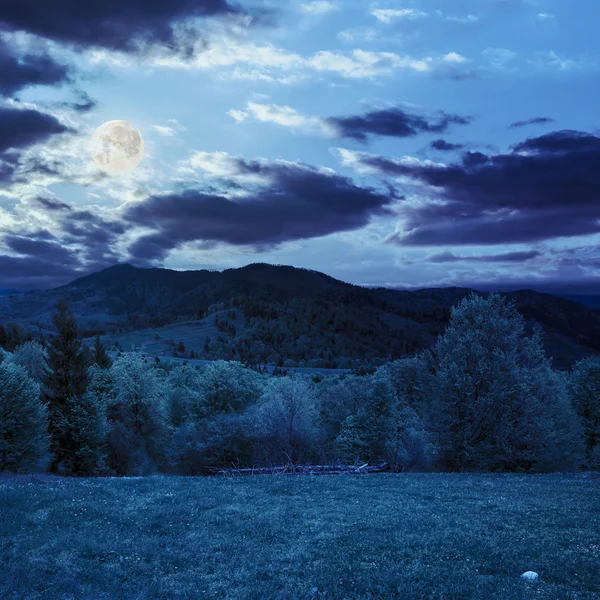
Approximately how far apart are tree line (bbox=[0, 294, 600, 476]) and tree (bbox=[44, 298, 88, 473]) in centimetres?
14

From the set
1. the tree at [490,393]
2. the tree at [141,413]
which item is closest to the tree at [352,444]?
the tree at [490,393]

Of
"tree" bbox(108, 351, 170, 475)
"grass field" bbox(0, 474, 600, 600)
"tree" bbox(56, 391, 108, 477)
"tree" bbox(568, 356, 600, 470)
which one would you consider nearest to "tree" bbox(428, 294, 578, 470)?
"grass field" bbox(0, 474, 600, 600)

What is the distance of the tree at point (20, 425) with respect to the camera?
53.6m

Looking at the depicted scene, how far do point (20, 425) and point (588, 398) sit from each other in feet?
284

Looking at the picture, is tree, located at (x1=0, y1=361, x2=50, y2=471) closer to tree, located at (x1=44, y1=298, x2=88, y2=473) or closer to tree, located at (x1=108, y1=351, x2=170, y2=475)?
tree, located at (x1=44, y1=298, x2=88, y2=473)

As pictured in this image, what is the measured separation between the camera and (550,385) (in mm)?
45281

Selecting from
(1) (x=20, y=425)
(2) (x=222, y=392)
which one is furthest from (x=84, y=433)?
(2) (x=222, y=392)

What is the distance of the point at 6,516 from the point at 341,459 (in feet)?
163

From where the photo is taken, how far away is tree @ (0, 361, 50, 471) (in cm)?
5362

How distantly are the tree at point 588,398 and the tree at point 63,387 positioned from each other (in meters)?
78.4

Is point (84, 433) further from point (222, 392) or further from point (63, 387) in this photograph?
point (222, 392)

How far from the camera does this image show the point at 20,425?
54.4m

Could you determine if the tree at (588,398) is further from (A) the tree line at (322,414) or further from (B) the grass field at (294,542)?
(B) the grass field at (294,542)

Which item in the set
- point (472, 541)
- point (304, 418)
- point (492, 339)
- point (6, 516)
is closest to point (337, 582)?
point (472, 541)
